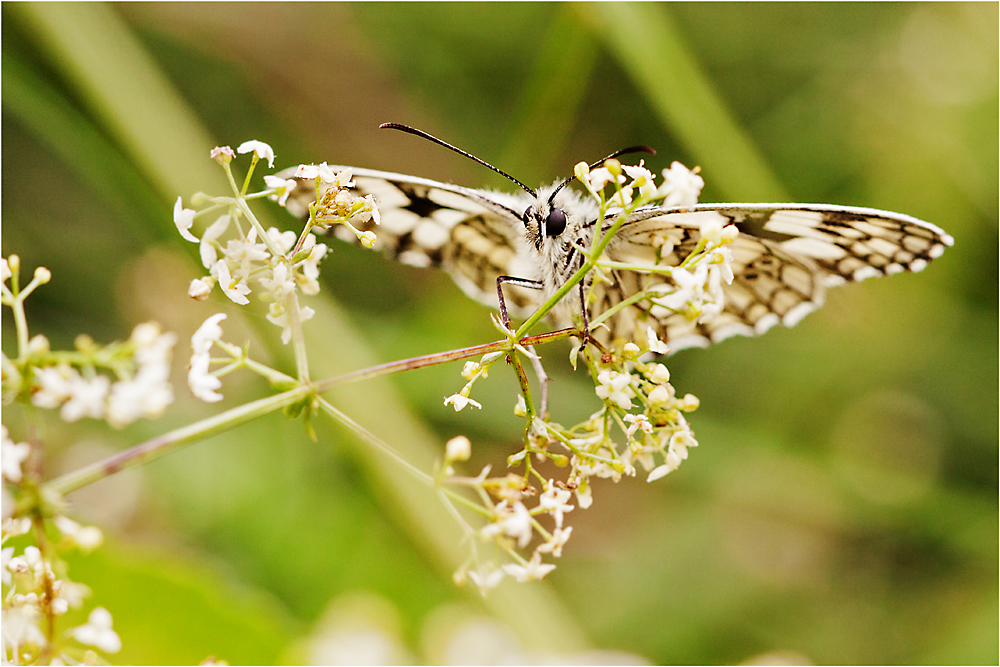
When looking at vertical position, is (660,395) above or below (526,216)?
below

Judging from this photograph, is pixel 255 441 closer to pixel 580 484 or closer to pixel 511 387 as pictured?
pixel 511 387

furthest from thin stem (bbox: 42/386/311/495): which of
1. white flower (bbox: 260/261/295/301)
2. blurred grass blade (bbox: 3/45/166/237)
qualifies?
blurred grass blade (bbox: 3/45/166/237)

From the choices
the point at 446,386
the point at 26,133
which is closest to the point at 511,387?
the point at 446,386

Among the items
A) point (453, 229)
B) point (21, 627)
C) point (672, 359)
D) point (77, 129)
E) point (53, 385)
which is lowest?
point (21, 627)

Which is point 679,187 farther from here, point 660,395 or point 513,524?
point 513,524

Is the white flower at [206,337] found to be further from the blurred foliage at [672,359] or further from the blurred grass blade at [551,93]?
the blurred grass blade at [551,93]

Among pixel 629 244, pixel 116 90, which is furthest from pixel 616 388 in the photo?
pixel 116 90
